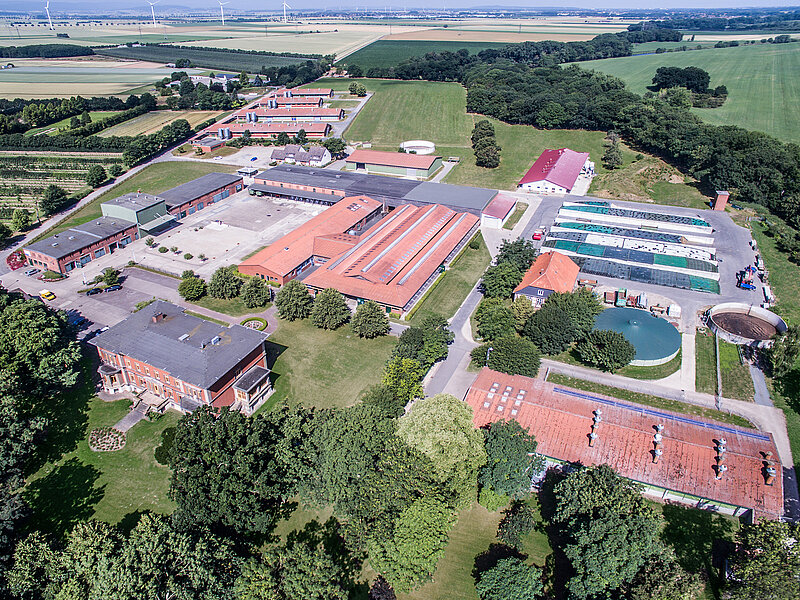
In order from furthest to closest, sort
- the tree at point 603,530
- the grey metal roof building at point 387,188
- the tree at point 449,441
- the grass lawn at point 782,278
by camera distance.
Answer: the grey metal roof building at point 387,188
the grass lawn at point 782,278
the tree at point 449,441
the tree at point 603,530

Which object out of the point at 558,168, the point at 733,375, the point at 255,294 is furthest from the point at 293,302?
the point at 558,168

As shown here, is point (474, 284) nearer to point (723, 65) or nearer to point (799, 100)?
point (799, 100)

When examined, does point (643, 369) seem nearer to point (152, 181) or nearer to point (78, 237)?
point (78, 237)

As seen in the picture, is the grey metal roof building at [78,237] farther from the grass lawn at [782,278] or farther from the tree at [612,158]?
the tree at [612,158]

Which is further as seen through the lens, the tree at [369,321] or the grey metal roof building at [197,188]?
the grey metal roof building at [197,188]

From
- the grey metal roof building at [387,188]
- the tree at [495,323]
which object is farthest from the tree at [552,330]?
the grey metal roof building at [387,188]

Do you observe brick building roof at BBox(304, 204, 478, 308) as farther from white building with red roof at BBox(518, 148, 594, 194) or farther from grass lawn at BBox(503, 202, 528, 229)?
white building with red roof at BBox(518, 148, 594, 194)

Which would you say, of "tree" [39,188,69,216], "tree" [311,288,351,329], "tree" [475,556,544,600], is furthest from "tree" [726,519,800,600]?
"tree" [39,188,69,216]

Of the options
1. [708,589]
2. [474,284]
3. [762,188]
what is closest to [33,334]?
[474,284]
